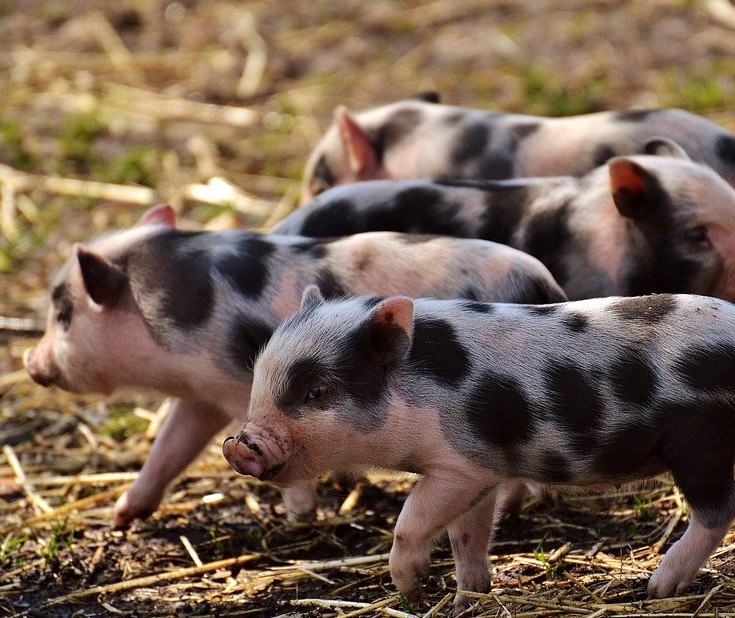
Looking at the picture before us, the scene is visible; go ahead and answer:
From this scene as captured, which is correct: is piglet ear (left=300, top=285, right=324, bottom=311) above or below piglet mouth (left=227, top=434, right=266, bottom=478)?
above

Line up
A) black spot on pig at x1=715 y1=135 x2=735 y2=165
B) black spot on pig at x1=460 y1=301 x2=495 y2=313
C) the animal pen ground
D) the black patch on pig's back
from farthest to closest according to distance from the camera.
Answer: black spot on pig at x1=715 y1=135 x2=735 y2=165, the black patch on pig's back, the animal pen ground, black spot on pig at x1=460 y1=301 x2=495 y2=313

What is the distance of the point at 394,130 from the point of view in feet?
22.2

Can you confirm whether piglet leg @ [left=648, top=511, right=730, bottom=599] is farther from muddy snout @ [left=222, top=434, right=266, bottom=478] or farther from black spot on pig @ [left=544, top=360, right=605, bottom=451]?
muddy snout @ [left=222, top=434, right=266, bottom=478]

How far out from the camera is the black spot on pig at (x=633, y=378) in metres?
3.89

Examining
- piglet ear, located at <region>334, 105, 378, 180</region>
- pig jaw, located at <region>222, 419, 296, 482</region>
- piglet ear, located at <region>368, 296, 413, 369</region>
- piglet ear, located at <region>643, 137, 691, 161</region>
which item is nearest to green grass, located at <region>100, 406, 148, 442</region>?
piglet ear, located at <region>334, 105, 378, 180</region>

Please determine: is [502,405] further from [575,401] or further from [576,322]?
[576,322]

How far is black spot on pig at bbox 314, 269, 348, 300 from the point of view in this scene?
4859 millimetres

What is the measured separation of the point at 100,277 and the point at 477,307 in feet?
5.63

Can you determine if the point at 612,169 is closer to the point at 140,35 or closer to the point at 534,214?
the point at 534,214

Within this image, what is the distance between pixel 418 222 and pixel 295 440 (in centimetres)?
165

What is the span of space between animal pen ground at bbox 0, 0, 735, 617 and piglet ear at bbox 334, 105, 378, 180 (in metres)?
1.43

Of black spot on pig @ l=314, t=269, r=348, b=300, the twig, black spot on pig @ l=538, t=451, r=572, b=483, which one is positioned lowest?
the twig

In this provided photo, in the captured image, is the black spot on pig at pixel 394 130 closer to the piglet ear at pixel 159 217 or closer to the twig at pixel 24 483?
the piglet ear at pixel 159 217

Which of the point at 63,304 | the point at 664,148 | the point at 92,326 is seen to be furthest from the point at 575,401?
the point at 63,304
